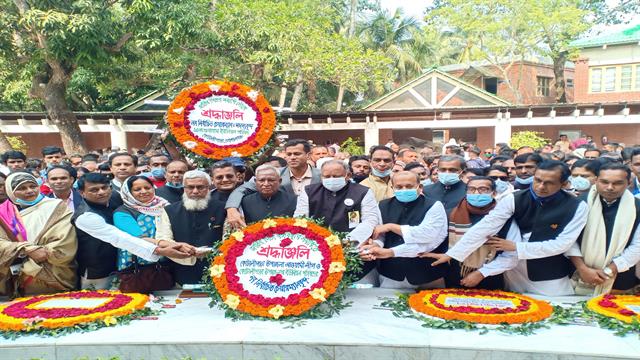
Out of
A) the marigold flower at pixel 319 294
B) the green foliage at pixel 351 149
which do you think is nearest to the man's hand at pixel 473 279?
the marigold flower at pixel 319 294

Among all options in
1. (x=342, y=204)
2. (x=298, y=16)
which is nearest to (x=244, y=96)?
(x=342, y=204)

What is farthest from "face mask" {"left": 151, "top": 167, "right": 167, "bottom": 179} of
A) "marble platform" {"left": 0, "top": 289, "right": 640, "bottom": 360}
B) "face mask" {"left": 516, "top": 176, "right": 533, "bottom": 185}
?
"face mask" {"left": 516, "top": 176, "right": 533, "bottom": 185}

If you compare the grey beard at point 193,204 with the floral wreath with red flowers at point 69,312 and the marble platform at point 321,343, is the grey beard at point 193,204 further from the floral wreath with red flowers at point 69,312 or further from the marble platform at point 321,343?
the marble platform at point 321,343

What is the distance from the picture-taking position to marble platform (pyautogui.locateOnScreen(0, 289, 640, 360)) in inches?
138

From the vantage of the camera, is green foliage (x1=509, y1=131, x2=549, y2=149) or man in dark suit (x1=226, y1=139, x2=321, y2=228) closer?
man in dark suit (x1=226, y1=139, x2=321, y2=228)

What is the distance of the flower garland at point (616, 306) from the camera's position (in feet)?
12.4

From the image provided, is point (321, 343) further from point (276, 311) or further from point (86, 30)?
point (86, 30)

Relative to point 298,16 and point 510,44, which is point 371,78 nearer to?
point 298,16

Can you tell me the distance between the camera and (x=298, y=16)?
16.8m

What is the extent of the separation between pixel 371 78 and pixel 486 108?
538cm

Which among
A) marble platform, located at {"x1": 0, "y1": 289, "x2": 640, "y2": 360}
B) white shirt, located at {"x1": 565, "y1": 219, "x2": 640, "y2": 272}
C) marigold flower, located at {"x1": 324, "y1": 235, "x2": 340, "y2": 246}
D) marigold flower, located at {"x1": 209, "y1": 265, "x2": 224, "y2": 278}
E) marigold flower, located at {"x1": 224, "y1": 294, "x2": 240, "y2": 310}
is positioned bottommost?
marble platform, located at {"x1": 0, "y1": 289, "x2": 640, "y2": 360}

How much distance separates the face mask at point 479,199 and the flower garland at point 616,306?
3.72ft

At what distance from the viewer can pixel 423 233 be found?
167 inches

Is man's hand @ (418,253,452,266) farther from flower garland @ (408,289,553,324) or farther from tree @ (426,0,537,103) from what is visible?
tree @ (426,0,537,103)
